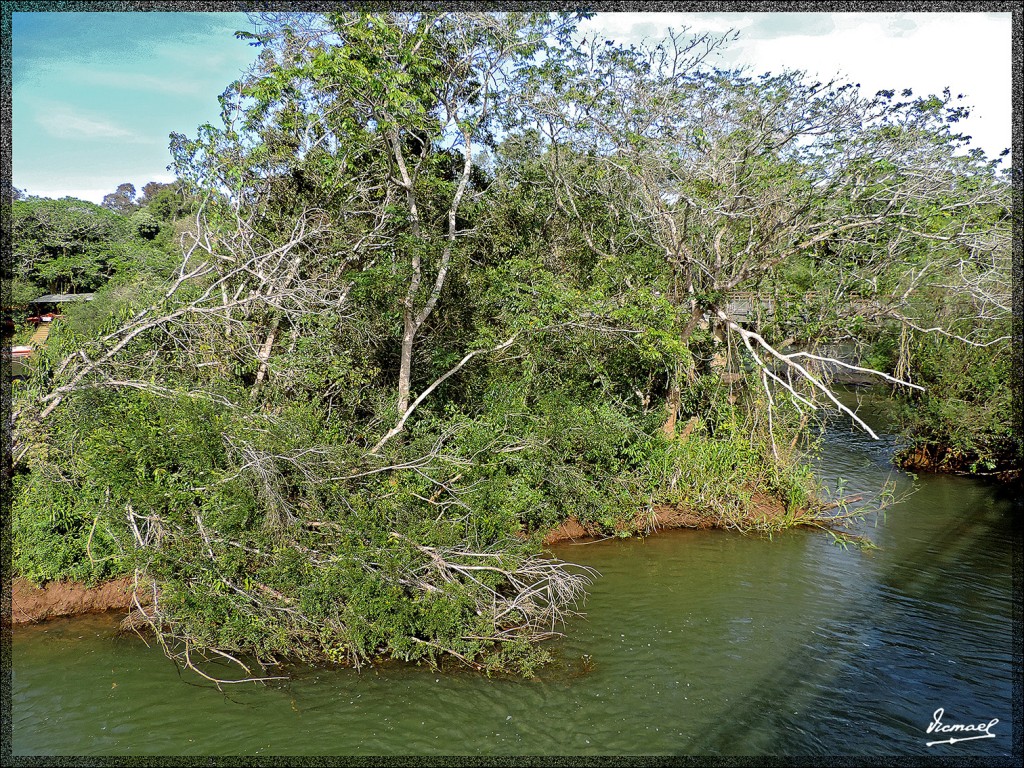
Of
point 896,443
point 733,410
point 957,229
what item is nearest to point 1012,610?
point 733,410

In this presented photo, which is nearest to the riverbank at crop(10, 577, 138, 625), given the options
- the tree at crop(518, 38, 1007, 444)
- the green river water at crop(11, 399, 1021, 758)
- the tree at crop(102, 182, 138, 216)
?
the green river water at crop(11, 399, 1021, 758)

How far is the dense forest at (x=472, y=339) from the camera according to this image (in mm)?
6930

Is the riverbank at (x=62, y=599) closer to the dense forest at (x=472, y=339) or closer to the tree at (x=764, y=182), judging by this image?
the dense forest at (x=472, y=339)

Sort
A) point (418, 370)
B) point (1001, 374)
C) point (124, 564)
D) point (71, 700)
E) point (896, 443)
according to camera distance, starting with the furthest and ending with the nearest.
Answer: point (896, 443) → point (1001, 374) → point (418, 370) → point (124, 564) → point (71, 700)

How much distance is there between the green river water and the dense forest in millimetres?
491

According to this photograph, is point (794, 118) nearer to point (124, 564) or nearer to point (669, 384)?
point (669, 384)

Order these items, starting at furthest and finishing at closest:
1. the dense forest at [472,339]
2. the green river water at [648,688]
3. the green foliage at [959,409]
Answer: the green foliage at [959,409]
the dense forest at [472,339]
the green river water at [648,688]

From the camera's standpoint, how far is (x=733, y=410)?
11.6 metres

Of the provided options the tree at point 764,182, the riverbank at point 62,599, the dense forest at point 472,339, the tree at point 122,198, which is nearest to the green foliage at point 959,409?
the dense forest at point 472,339

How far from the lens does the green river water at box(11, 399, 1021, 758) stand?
5703mm

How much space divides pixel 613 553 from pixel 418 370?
180 inches

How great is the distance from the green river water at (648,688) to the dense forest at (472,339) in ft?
1.61

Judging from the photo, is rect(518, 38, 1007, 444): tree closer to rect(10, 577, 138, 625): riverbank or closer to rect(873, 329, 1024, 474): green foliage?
rect(873, 329, 1024, 474): green foliage

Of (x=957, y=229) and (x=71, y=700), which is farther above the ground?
(x=957, y=229)
